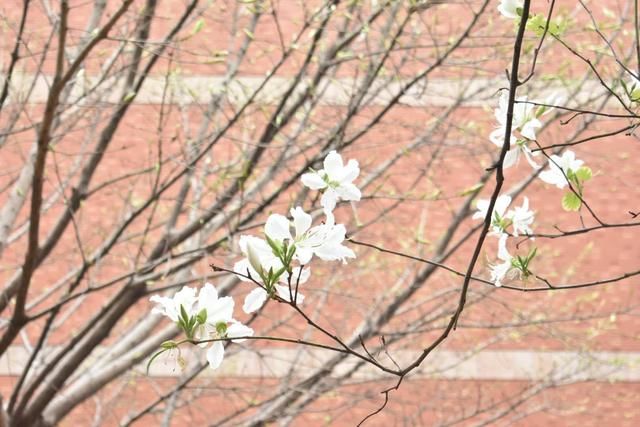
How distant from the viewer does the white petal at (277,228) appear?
103 centimetres

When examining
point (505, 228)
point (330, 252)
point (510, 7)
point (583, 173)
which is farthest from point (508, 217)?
point (330, 252)

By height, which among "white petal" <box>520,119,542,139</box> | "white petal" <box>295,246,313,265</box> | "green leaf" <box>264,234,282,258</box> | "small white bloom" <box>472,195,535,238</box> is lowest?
"small white bloom" <box>472,195,535,238</box>

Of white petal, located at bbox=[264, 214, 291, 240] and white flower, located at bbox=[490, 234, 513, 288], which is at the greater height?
white petal, located at bbox=[264, 214, 291, 240]

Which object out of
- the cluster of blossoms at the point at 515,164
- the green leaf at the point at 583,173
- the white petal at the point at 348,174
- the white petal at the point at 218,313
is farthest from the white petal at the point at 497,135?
the white petal at the point at 218,313

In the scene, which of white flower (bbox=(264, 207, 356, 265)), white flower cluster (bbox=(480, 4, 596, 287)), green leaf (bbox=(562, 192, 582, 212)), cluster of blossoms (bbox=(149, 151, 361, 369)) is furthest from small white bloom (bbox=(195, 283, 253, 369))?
Result: green leaf (bbox=(562, 192, 582, 212))

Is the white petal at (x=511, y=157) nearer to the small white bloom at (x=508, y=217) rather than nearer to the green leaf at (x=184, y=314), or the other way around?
the small white bloom at (x=508, y=217)

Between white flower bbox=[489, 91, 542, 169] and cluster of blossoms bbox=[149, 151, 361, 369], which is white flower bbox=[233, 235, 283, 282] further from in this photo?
white flower bbox=[489, 91, 542, 169]

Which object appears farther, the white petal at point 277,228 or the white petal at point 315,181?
the white petal at point 315,181

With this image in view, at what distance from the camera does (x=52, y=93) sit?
2141 millimetres

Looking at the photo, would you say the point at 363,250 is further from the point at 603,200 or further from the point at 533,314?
the point at 603,200

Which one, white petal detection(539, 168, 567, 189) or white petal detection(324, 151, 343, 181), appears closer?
white petal detection(324, 151, 343, 181)

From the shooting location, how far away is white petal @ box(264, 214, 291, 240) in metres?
1.03

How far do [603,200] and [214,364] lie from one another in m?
5.87

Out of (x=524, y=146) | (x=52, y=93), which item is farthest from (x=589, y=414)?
(x=524, y=146)
